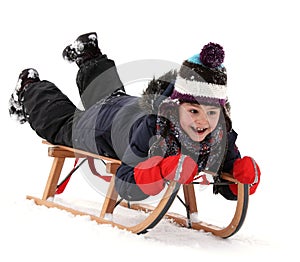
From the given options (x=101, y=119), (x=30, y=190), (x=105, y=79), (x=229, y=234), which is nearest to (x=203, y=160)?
(x=229, y=234)

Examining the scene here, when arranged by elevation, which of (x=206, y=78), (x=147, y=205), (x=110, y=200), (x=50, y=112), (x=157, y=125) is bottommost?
(x=147, y=205)

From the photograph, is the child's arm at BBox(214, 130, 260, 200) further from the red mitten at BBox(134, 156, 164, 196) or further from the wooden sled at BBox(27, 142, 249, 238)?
the red mitten at BBox(134, 156, 164, 196)

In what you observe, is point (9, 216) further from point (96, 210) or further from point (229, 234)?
point (229, 234)

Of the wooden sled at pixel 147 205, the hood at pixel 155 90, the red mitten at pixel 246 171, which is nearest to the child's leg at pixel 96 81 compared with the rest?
the wooden sled at pixel 147 205

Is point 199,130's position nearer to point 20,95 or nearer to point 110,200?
point 110,200

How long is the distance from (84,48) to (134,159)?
84 cm

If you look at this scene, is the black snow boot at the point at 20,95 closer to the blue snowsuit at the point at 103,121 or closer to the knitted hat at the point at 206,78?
the blue snowsuit at the point at 103,121

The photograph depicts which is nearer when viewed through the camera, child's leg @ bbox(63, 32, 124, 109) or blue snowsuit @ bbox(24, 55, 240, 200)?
blue snowsuit @ bbox(24, 55, 240, 200)

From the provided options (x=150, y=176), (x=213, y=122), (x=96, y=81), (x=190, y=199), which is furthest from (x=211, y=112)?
(x=96, y=81)

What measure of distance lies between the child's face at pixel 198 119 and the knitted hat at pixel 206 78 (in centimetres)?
3

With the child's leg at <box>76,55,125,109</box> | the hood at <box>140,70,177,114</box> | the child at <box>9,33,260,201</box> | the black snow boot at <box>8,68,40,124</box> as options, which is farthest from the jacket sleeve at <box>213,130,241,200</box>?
the black snow boot at <box>8,68,40,124</box>

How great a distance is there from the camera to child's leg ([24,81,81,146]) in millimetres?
2803

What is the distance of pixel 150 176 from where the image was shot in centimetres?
215

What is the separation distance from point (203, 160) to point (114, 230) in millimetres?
435
